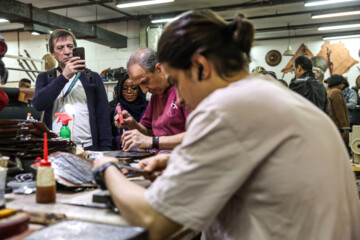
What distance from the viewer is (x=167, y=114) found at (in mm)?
2441

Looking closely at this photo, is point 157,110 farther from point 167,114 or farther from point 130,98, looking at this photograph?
point 130,98

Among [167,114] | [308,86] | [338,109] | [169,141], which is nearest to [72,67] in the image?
[167,114]

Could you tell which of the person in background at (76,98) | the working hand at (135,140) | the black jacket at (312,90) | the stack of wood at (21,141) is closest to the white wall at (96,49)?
the black jacket at (312,90)

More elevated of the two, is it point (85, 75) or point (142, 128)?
point (85, 75)

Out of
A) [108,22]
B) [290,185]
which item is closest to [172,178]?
[290,185]

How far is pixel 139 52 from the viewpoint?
2.47 meters

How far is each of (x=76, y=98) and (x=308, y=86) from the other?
3.03 meters

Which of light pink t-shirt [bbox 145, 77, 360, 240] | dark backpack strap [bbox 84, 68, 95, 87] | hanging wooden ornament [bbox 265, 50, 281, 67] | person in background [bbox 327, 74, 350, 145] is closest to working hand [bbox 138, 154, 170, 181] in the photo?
light pink t-shirt [bbox 145, 77, 360, 240]

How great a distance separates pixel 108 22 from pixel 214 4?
327 cm

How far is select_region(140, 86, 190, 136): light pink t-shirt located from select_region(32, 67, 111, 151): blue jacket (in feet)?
1.83

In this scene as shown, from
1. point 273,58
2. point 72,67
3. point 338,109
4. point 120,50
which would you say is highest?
point 120,50

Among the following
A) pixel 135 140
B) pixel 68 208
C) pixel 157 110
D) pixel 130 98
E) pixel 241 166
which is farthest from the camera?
pixel 130 98

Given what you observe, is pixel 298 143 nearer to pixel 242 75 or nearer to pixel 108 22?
pixel 242 75

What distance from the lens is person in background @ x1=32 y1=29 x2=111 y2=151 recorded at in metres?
2.75
